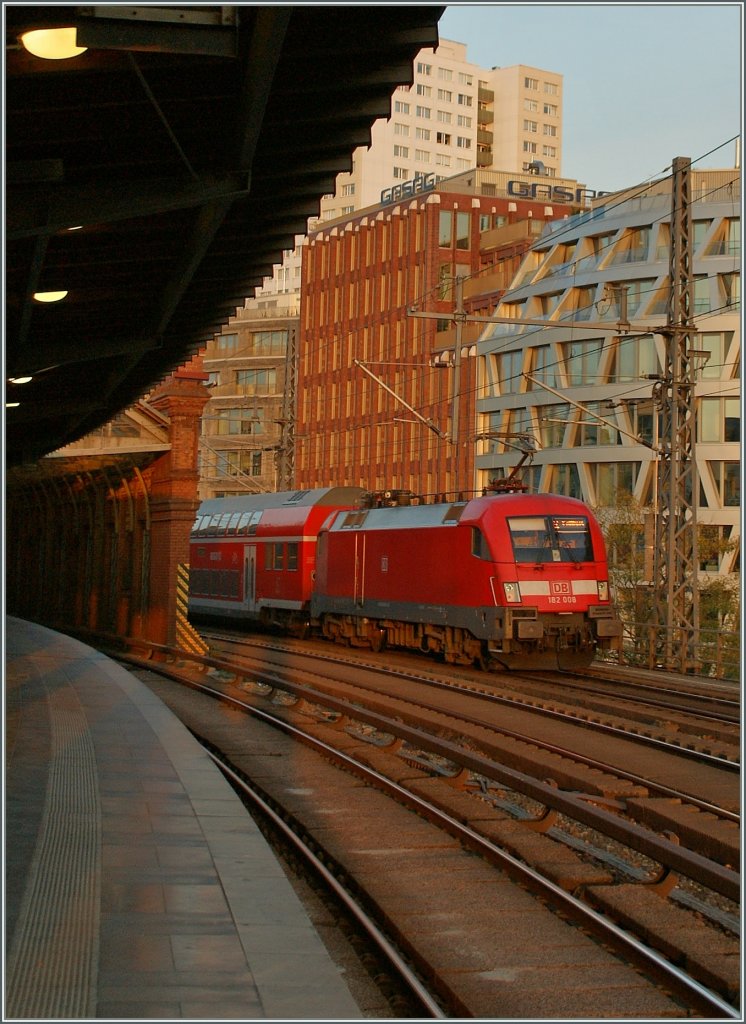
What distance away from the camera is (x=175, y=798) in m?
11.5

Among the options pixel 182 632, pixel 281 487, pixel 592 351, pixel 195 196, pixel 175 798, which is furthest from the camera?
pixel 592 351

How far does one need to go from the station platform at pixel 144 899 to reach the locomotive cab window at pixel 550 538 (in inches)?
389

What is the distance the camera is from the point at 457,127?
14150 centimetres

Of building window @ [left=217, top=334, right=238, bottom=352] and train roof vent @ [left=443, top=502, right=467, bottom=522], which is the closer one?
train roof vent @ [left=443, top=502, right=467, bottom=522]

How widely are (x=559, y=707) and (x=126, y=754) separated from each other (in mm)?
7303

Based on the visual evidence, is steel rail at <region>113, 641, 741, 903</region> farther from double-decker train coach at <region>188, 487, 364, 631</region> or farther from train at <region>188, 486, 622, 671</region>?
double-decker train coach at <region>188, 487, 364, 631</region>

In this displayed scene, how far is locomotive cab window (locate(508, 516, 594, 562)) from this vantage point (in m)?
23.1

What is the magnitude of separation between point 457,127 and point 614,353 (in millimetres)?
81872

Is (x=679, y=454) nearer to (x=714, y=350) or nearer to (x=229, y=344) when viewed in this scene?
(x=714, y=350)

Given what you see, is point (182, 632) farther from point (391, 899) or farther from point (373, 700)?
point (391, 899)

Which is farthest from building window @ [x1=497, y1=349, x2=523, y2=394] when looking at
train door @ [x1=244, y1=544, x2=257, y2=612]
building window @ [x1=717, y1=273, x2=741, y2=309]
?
train door @ [x1=244, y1=544, x2=257, y2=612]

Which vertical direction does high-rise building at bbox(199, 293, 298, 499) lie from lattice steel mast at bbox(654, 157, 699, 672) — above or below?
above

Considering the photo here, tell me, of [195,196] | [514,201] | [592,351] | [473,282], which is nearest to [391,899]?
[195,196]

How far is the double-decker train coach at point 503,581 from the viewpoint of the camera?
75.3ft
